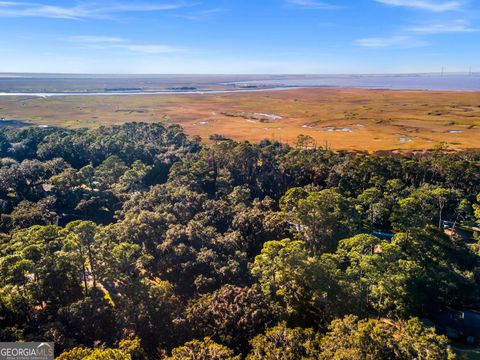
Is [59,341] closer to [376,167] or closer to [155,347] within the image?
[155,347]

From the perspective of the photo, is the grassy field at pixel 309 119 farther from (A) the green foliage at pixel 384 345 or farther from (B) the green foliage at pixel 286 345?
(B) the green foliage at pixel 286 345

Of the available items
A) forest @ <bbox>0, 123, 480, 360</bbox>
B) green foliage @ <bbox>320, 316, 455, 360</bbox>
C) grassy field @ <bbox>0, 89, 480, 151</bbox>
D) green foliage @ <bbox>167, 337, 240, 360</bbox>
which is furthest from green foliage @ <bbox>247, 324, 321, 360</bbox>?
grassy field @ <bbox>0, 89, 480, 151</bbox>

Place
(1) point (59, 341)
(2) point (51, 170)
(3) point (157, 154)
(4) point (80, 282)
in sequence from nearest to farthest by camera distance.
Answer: (1) point (59, 341), (4) point (80, 282), (2) point (51, 170), (3) point (157, 154)

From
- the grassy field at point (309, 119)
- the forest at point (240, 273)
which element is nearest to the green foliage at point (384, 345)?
the forest at point (240, 273)

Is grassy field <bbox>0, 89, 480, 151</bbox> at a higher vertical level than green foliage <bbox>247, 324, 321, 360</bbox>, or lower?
higher

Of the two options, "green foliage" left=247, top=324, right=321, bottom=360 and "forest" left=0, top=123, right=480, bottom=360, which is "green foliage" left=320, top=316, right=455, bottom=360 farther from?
"green foliage" left=247, top=324, right=321, bottom=360

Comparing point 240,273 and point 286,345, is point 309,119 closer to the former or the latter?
point 240,273

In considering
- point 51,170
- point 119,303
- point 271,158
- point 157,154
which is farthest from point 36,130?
point 119,303
